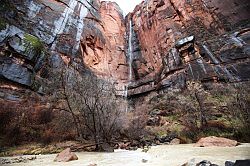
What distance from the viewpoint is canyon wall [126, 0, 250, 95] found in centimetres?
2467

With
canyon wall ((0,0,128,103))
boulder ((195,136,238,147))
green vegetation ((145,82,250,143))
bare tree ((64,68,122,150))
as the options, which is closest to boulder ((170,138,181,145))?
green vegetation ((145,82,250,143))

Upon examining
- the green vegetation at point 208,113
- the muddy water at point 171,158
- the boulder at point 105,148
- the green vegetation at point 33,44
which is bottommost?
the muddy water at point 171,158

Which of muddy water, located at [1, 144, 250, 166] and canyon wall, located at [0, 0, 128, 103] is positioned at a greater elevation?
canyon wall, located at [0, 0, 128, 103]

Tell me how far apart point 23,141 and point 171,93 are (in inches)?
631

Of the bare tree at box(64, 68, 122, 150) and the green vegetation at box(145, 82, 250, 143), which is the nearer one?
the green vegetation at box(145, 82, 250, 143)

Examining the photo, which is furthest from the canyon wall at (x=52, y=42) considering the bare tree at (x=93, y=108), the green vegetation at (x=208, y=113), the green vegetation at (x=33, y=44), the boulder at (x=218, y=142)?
the boulder at (x=218, y=142)

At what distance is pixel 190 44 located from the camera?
90.4 ft

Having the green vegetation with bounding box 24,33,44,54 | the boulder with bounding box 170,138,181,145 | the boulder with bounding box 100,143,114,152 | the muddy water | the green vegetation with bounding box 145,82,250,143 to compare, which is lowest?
the muddy water

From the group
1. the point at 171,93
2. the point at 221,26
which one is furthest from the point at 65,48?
the point at 221,26

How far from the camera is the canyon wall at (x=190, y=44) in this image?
80.9 feet

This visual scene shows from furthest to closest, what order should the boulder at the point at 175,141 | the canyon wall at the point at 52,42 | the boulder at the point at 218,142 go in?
1. the canyon wall at the point at 52,42
2. the boulder at the point at 175,141
3. the boulder at the point at 218,142

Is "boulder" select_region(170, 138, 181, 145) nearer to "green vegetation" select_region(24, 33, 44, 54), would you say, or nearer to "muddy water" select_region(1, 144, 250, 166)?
"muddy water" select_region(1, 144, 250, 166)

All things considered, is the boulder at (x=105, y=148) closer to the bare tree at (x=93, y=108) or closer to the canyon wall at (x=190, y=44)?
the bare tree at (x=93, y=108)

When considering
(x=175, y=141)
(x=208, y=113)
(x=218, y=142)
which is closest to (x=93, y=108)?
(x=175, y=141)
